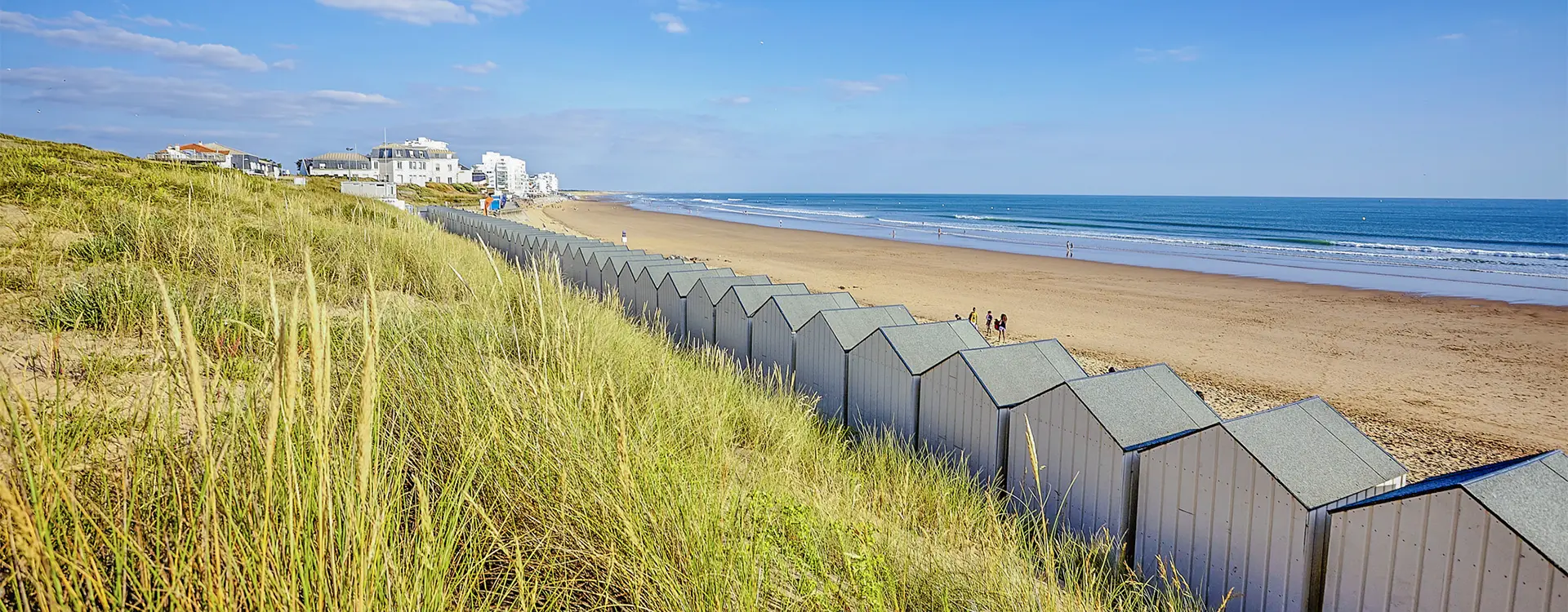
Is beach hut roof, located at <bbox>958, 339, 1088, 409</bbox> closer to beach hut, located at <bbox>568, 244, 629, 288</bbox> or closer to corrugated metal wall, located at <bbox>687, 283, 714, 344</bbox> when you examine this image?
corrugated metal wall, located at <bbox>687, 283, 714, 344</bbox>

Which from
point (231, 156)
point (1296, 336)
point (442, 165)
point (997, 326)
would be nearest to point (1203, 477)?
point (997, 326)

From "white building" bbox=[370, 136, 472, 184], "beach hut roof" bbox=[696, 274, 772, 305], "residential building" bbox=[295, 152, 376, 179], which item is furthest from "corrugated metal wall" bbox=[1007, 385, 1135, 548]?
"residential building" bbox=[295, 152, 376, 179]

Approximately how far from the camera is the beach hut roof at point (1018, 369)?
6.38m

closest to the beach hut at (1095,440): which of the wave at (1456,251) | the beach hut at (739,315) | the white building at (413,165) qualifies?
the beach hut at (739,315)

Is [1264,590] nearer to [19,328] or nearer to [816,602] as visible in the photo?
[816,602]

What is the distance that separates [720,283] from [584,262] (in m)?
5.30

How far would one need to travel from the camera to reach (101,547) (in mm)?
2262

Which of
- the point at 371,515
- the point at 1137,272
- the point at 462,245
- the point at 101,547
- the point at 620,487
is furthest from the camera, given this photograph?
the point at 1137,272

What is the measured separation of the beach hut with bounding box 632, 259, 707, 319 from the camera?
11.8m

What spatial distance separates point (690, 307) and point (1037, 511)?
243 inches

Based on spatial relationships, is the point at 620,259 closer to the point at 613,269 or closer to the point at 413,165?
the point at 613,269

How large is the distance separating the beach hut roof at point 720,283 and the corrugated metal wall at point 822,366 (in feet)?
5.86

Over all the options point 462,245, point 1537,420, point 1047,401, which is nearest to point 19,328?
point 1047,401

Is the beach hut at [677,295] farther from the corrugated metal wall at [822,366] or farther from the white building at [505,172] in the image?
the white building at [505,172]
